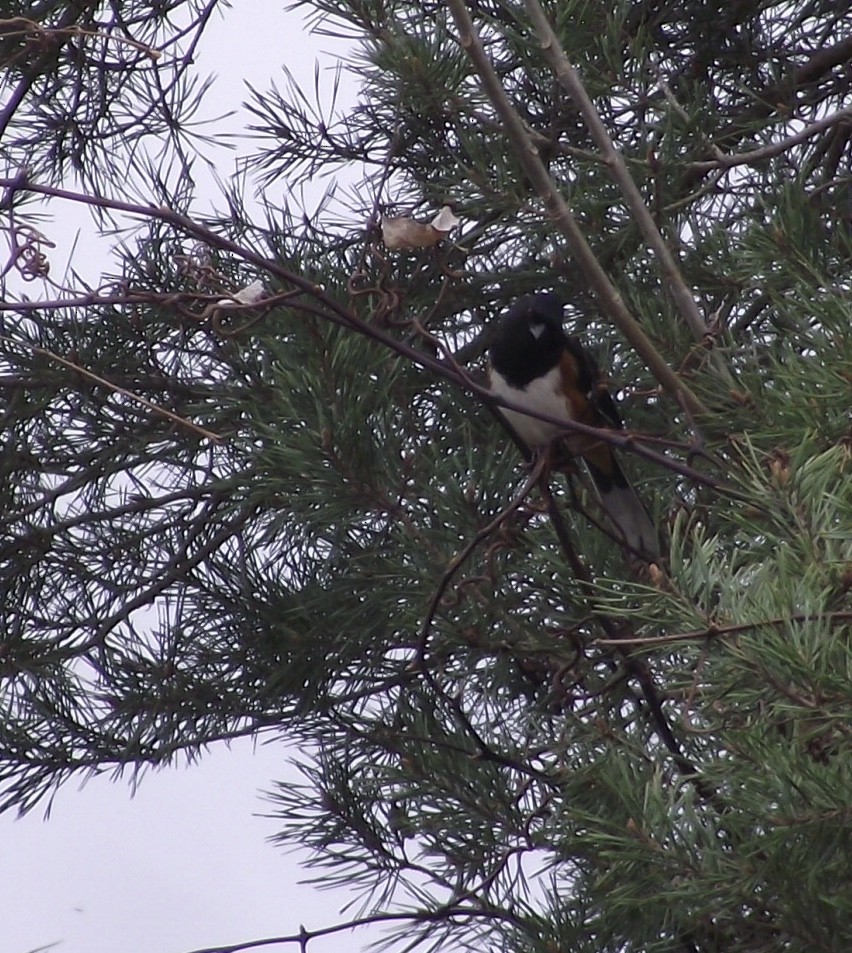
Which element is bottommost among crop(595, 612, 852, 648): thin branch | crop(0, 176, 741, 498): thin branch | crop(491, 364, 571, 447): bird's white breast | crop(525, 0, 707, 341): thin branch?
crop(595, 612, 852, 648): thin branch

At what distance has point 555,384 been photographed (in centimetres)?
153

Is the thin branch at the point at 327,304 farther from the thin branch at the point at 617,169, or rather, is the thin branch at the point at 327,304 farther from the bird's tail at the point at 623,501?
the bird's tail at the point at 623,501

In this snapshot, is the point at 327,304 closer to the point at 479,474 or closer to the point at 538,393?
the point at 479,474

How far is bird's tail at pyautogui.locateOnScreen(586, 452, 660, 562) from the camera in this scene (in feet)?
4.07

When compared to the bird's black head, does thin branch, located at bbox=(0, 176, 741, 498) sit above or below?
below

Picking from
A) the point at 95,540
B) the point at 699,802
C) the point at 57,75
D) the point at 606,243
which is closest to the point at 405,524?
the point at 699,802

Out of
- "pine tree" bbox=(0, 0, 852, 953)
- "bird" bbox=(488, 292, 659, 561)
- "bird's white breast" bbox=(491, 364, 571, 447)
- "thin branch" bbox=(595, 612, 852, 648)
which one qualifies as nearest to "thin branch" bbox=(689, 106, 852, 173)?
"pine tree" bbox=(0, 0, 852, 953)

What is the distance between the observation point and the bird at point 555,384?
1337 millimetres

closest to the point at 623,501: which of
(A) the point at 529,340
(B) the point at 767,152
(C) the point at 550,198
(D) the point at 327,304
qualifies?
(A) the point at 529,340

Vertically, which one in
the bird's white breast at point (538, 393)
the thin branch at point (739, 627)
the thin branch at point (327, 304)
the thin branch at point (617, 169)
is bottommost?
the thin branch at point (739, 627)

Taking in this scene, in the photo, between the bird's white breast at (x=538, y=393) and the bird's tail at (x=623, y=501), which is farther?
the bird's white breast at (x=538, y=393)

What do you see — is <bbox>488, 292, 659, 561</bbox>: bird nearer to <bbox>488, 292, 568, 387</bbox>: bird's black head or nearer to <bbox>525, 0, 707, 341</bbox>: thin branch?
<bbox>488, 292, 568, 387</bbox>: bird's black head

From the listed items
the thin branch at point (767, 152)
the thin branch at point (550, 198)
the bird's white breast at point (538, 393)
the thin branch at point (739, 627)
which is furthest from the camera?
the bird's white breast at point (538, 393)

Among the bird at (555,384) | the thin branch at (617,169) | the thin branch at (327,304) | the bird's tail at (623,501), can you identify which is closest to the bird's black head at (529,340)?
the bird at (555,384)
